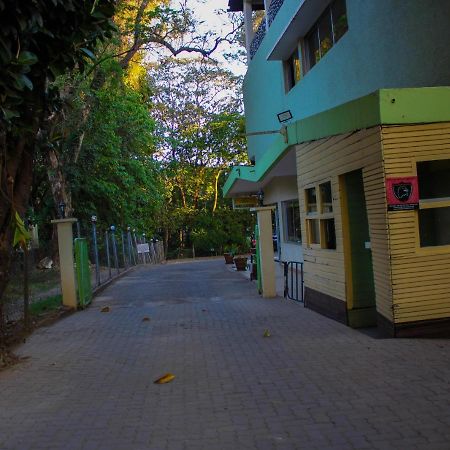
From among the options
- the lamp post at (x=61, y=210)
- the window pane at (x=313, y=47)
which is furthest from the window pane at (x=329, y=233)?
the lamp post at (x=61, y=210)

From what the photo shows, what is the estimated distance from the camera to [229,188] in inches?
1008

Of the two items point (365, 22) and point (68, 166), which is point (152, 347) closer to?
point (365, 22)

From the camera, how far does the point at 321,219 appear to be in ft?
31.1

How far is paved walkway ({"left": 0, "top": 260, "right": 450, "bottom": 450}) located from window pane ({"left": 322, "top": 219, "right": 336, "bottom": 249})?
1215 millimetres

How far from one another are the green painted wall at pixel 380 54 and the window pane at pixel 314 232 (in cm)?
271

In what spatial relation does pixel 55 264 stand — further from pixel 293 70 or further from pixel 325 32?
pixel 325 32

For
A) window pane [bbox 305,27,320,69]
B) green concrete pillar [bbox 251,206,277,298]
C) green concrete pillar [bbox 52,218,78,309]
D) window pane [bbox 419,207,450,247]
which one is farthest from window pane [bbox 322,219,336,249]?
window pane [bbox 305,27,320,69]

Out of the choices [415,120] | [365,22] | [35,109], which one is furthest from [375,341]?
[365,22]

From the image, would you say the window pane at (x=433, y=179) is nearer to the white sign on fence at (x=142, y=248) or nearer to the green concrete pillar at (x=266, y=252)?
the green concrete pillar at (x=266, y=252)

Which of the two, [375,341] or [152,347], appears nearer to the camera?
[375,341]

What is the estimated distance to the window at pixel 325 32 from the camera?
12.6 m

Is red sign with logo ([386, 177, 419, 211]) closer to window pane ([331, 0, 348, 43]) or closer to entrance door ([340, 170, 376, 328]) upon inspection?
entrance door ([340, 170, 376, 328])

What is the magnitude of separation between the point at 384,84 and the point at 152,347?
6137 mm

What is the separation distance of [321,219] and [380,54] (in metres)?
3.29
